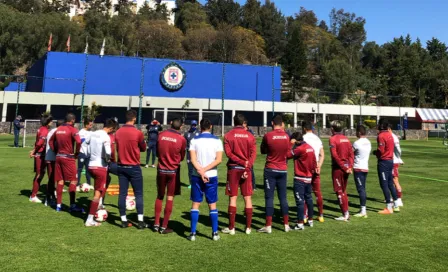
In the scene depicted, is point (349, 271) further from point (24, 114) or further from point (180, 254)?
point (24, 114)

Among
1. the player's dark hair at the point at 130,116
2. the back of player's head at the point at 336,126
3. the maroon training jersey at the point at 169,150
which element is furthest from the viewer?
the back of player's head at the point at 336,126

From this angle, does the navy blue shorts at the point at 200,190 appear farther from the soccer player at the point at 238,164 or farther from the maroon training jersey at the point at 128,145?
the maroon training jersey at the point at 128,145

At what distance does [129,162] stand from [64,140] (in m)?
2.08

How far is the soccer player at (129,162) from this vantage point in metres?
6.87

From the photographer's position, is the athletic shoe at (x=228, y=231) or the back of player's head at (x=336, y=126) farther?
the back of player's head at (x=336, y=126)

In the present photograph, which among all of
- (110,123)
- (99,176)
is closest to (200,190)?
(99,176)

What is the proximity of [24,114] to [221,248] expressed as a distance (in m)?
44.0

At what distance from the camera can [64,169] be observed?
8000 mm

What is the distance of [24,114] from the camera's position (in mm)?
42625

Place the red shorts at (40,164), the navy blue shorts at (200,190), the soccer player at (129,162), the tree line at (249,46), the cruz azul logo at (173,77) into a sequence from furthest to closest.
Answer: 1. the tree line at (249,46)
2. the cruz azul logo at (173,77)
3. the red shorts at (40,164)
4. the soccer player at (129,162)
5. the navy blue shorts at (200,190)

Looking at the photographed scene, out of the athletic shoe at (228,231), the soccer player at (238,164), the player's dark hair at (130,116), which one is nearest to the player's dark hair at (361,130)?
the soccer player at (238,164)

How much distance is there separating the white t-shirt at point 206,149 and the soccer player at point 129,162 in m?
1.23

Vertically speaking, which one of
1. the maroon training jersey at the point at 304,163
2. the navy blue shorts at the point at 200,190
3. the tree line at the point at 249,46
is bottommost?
the navy blue shorts at the point at 200,190

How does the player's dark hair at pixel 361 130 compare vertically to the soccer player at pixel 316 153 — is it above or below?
above
